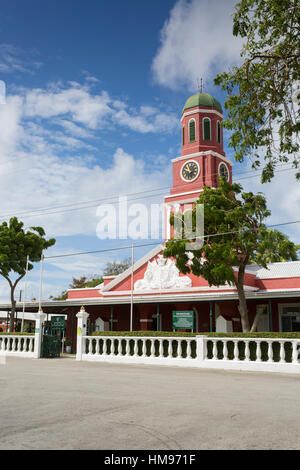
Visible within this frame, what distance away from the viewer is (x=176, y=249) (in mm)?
20766

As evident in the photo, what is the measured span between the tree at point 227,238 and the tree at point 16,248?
46.7 feet

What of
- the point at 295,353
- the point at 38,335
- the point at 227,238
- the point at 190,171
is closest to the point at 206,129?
the point at 190,171

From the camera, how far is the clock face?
113 feet

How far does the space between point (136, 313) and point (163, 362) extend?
545 inches

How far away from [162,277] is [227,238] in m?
8.54

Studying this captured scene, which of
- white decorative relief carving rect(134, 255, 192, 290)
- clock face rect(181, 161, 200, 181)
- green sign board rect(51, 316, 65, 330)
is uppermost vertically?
clock face rect(181, 161, 200, 181)

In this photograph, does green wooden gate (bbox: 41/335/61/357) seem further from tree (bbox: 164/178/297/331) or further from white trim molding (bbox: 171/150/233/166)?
white trim molding (bbox: 171/150/233/166)

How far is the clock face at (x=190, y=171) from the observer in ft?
113

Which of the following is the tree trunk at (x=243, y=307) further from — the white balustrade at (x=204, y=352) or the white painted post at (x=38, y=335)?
the white painted post at (x=38, y=335)

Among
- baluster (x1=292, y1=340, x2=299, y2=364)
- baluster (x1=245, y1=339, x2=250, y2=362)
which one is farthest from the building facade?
baluster (x1=292, y1=340, x2=299, y2=364)

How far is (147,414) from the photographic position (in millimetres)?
6180

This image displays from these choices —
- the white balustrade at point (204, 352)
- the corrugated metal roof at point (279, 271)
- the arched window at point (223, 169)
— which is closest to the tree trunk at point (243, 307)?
the white balustrade at point (204, 352)

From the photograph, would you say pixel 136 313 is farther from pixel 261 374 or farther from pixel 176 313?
pixel 261 374

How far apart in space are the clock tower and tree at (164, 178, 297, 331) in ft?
39.3
